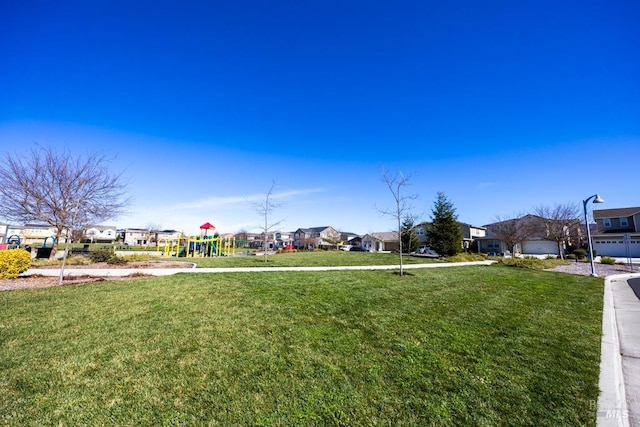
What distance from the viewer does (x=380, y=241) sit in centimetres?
6216

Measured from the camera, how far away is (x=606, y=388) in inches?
125

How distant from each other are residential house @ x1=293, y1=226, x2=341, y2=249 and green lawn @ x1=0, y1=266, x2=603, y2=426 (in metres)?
56.7

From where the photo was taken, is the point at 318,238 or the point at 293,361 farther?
the point at 318,238

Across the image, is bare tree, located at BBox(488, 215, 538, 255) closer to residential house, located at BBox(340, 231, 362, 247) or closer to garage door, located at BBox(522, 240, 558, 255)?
garage door, located at BBox(522, 240, 558, 255)

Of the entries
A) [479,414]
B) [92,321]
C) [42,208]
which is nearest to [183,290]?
[92,321]

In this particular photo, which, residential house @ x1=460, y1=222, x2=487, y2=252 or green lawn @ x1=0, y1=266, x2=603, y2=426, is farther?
residential house @ x1=460, y1=222, x2=487, y2=252

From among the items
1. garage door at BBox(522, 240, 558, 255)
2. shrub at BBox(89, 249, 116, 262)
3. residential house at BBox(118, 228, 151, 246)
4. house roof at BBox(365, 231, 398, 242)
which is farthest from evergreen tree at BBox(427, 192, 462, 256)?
residential house at BBox(118, 228, 151, 246)

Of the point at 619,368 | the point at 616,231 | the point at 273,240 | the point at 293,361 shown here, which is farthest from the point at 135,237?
the point at 616,231

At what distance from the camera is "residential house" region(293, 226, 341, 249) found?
215ft

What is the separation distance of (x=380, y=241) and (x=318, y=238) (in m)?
15.5

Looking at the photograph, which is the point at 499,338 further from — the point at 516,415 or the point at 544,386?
the point at 516,415

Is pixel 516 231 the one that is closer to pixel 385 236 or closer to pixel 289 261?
pixel 289 261

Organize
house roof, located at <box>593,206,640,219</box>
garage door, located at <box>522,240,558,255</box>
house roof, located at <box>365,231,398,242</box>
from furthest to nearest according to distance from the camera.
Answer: house roof, located at <box>365,231,398,242</box> → garage door, located at <box>522,240,558,255</box> → house roof, located at <box>593,206,640,219</box>

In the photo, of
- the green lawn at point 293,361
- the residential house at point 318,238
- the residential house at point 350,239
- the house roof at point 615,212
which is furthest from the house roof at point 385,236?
the green lawn at point 293,361
